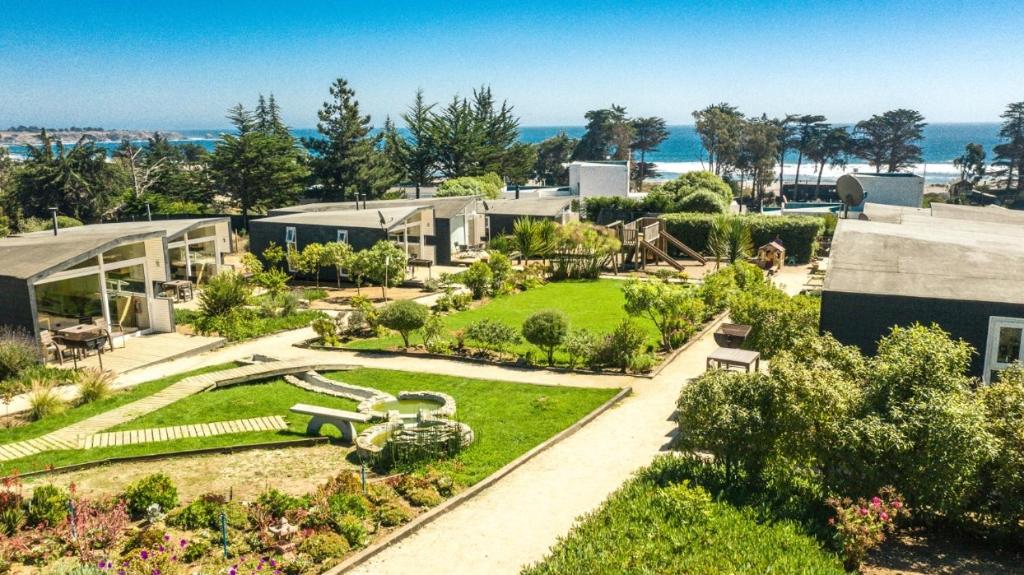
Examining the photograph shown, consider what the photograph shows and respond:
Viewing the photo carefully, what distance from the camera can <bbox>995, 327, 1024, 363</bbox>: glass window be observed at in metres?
12.8

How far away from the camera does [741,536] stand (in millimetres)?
8891

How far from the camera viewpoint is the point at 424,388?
1623cm

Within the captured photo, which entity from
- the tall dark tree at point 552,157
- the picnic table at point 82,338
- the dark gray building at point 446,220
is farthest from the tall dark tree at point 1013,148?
the picnic table at point 82,338

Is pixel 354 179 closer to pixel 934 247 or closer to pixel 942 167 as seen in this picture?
pixel 934 247

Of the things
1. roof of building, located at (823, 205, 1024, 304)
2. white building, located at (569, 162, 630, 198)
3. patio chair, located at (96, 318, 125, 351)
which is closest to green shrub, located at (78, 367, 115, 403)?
patio chair, located at (96, 318, 125, 351)

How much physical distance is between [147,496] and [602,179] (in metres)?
45.6

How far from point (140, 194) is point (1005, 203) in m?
81.3

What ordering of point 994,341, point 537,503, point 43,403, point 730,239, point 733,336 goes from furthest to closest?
point 730,239 < point 733,336 < point 43,403 < point 994,341 < point 537,503

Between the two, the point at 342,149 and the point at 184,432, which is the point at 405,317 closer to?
the point at 184,432

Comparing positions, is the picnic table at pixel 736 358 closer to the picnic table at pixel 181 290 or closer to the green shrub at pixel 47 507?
the green shrub at pixel 47 507

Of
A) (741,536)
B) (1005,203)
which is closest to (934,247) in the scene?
(741,536)

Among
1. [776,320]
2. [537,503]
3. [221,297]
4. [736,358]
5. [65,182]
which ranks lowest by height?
[537,503]

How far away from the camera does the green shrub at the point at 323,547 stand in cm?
883

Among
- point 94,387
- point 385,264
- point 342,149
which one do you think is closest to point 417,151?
point 342,149
